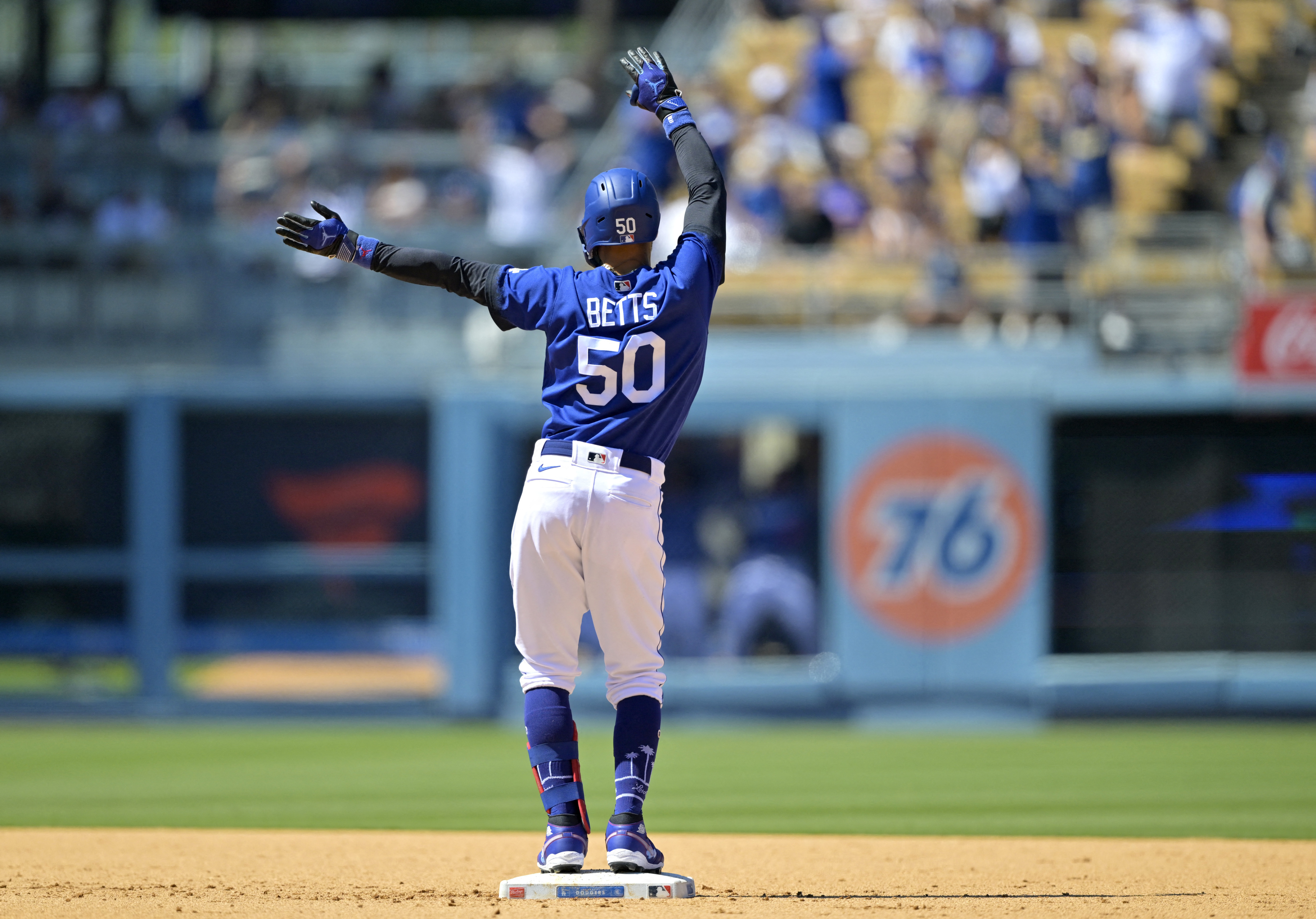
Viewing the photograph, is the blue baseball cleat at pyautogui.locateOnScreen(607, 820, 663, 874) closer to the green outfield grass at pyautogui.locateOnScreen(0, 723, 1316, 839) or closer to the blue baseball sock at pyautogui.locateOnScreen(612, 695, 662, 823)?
the blue baseball sock at pyautogui.locateOnScreen(612, 695, 662, 823)

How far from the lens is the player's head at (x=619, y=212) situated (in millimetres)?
4727

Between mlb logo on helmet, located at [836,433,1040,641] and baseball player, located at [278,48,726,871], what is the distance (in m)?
6.82

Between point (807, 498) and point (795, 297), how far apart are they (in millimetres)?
1436

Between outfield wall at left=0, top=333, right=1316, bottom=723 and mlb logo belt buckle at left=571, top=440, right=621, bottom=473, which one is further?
outfield wall at left=0, top=333, right=1316, bottom=723

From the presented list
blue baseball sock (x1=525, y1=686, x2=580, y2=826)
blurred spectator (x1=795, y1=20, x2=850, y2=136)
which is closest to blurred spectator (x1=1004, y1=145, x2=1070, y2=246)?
blurred spectator (x1=795, y1=20, x2=850, y2=136)

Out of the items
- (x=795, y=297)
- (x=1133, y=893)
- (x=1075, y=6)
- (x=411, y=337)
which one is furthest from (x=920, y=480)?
(x=1133, y=893)

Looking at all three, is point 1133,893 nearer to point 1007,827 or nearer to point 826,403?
point 1007,827

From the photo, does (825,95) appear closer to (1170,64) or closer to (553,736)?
(1170,64)

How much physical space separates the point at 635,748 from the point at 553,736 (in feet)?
0.71

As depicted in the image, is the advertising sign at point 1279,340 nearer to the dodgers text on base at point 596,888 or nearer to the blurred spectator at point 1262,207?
the blurred spectator at point 1262,207

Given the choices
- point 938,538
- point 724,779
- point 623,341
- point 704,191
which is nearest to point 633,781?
point 623,341

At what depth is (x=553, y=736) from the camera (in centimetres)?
467

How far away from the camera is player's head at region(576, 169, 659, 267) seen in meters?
4.73

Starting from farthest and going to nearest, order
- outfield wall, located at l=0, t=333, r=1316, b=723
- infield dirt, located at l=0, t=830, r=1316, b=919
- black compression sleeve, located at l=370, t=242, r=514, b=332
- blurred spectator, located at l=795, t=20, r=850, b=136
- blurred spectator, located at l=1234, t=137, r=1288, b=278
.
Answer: blurred spectator, located at l=795, t=20, r=850, b=136 → blurred spectator, located at l=1234, t=137, r=1288, b=278 → outfield wall, located at l=0, t=333, r=1316, b=723 → black compression sleeve, located at l=370, t=242, r=514, b=332 → infield dirt, located at l=0, t=830, r=1316, b=919
